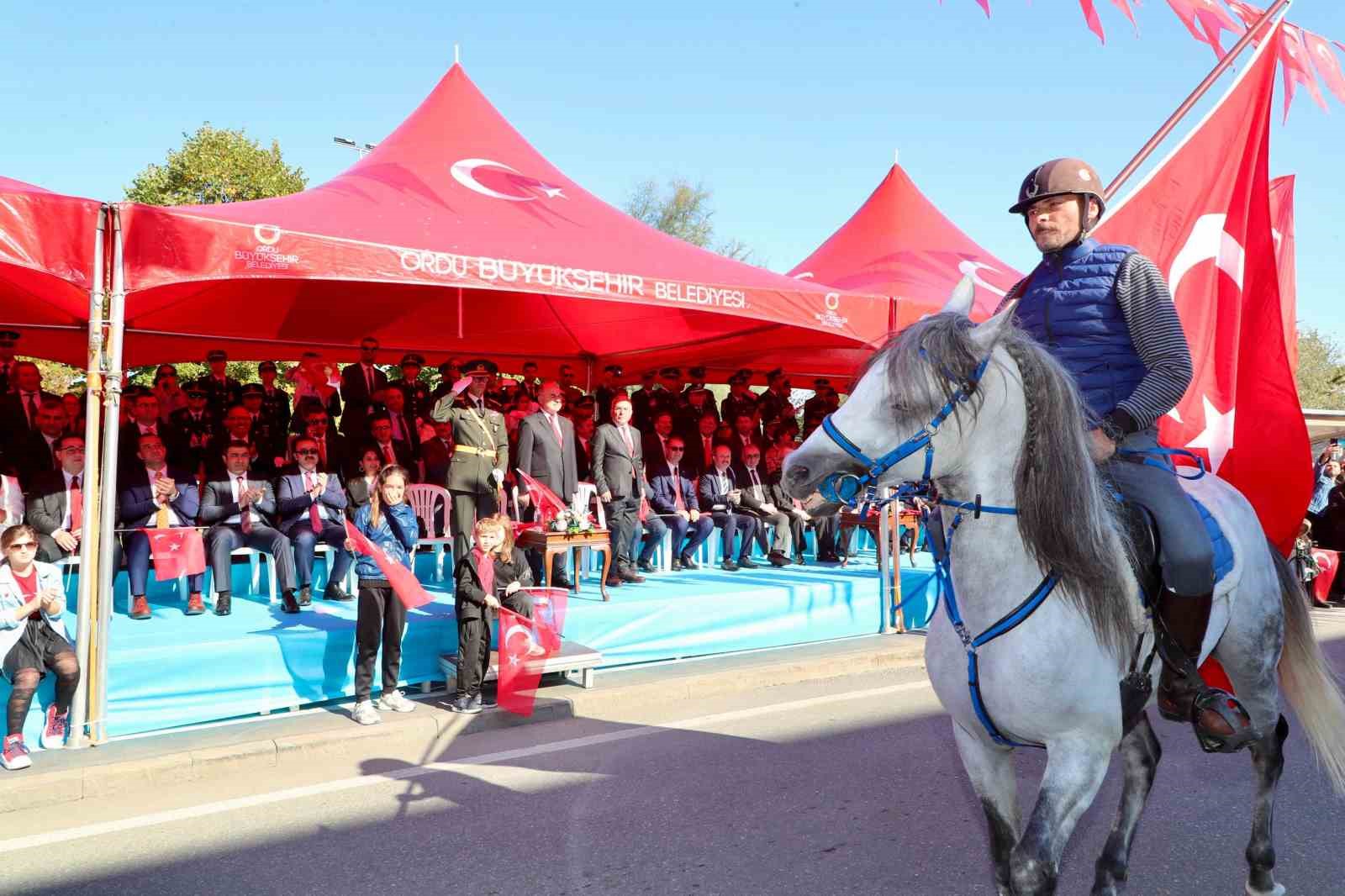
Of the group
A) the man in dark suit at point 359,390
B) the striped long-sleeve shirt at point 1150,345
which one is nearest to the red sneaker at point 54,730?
the man in dark suit at point 359,390

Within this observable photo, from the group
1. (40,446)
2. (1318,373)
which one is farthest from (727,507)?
(1318,373)

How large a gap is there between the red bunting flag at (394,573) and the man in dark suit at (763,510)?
19.3 ft

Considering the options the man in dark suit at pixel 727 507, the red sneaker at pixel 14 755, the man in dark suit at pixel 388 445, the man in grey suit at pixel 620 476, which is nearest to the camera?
the red sneaker at pixel 14 755

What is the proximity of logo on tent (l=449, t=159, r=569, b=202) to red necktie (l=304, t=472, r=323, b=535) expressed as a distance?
9.79 ft

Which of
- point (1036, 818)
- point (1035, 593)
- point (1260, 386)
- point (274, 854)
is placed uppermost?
point (1260, 386)

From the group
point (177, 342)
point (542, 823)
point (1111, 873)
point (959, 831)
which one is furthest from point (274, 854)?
point (177, 342)

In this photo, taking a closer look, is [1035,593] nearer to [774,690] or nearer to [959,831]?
[959,831]

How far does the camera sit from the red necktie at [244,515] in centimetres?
816

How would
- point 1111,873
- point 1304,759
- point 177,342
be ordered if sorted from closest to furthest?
1. point 1111,873
2. point 1304,759
3. point 177,342

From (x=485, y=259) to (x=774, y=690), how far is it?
3.88 meters

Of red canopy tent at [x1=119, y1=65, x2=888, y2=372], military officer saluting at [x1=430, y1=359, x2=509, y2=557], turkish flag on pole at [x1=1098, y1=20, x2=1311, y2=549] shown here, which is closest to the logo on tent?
red canopy tent at [x1=119, y1=65, x2=888, y2=372]

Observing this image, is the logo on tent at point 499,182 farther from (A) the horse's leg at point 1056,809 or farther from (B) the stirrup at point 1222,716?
(A) the horse's leg at point 1056,809

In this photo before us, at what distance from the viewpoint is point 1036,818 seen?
8.60 ft

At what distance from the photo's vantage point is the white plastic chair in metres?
9.34
